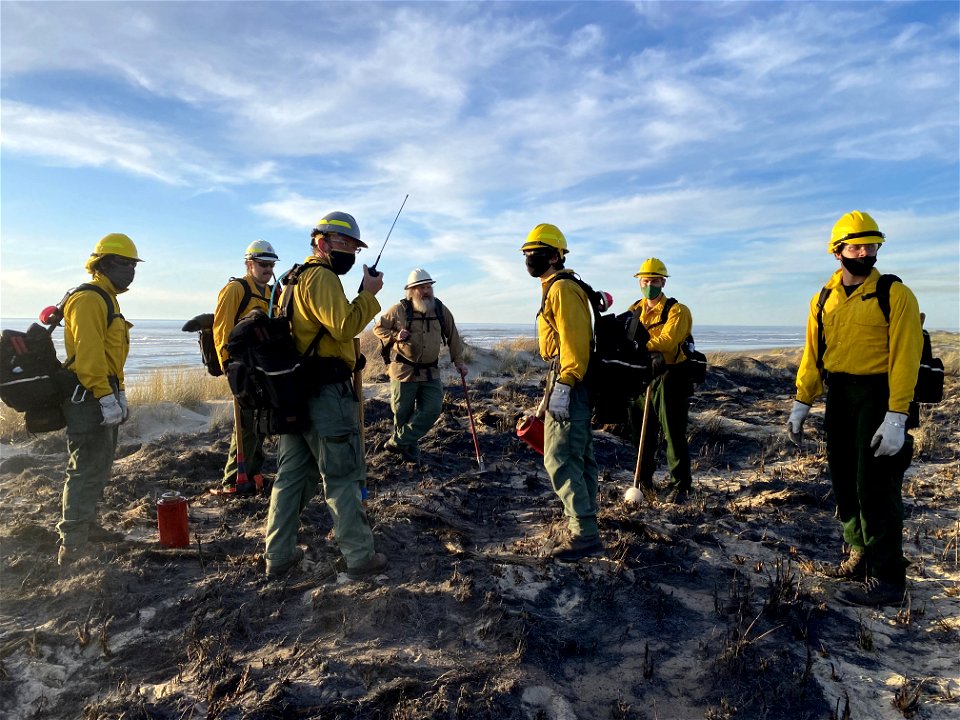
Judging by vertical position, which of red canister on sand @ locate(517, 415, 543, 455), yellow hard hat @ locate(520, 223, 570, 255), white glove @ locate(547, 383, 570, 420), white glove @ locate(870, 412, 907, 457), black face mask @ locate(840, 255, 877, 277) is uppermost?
yellow hard hat @ locate(520, 223, 570, 255)

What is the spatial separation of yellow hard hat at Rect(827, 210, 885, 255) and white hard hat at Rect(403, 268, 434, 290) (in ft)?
14.8

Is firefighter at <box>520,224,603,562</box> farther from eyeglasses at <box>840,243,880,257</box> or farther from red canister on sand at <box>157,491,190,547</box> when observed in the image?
red canister on sand at <box>157,491,190,547</box>

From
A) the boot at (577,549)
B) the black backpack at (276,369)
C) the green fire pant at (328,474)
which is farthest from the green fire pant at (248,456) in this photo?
→ the boot at (577,549)

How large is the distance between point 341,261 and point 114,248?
1968 mm

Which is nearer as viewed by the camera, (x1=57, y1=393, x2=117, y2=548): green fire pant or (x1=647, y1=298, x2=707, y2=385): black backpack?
(x1=57, y1=393, x2=117, y2=548): green fire pant

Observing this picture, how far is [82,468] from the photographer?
4477 millimetres

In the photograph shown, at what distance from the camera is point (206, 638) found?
11.1ft

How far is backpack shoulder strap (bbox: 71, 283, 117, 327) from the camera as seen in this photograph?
→ 14.5ft

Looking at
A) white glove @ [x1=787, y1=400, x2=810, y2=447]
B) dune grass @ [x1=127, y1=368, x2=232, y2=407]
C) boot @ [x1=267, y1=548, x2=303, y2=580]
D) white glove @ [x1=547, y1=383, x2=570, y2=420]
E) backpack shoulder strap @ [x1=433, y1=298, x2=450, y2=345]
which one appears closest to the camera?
boot @ [x1=267, y1=548, x2=303, y2=580]

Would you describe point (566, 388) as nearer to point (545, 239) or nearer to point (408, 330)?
point (545, 239)

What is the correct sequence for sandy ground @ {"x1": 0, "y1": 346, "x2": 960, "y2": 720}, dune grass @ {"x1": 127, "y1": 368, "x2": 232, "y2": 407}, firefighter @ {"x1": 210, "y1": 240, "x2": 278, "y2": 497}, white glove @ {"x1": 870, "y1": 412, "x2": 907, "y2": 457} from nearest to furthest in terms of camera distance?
1. sandy ground @ {"x1": 0, "y1": 346, "x2": 960, "y2": 720}
2. white glove @ {"x1": 870, "y1": 412, "x2": 907, "y2": 457}
3. firefighter @ {"x1": 210, "y1": 240, "x2": 278, "y2": 497}
4. dune grass @ {"x1": 127, "y1": 368, "x2": 232, "y2": 407}

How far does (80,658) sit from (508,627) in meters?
2.33

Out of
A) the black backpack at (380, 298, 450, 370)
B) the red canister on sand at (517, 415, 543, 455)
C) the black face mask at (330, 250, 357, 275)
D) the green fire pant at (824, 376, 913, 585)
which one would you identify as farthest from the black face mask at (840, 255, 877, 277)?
the black backpack at (380, 298, 450, 370)

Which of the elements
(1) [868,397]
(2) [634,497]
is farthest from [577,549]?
(1) [868,397]
